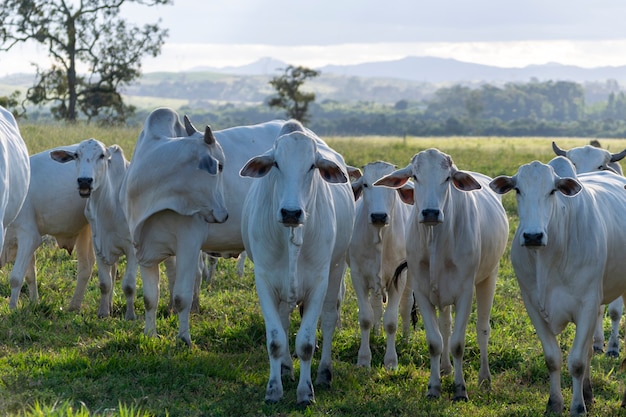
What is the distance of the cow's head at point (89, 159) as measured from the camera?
980 cm

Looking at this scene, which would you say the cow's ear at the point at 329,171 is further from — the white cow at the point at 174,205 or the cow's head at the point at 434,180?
the white cow at the point at 174,205

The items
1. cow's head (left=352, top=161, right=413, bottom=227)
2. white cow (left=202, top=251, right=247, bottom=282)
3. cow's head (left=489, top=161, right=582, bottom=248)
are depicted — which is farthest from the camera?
white cow (left=202, top=251, right=247, bottom=282)

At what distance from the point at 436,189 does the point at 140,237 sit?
2.96 m

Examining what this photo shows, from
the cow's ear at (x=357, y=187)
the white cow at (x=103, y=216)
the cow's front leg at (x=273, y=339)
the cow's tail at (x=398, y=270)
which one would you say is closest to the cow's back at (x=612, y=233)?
the cow's tail at (x=398, y=270)

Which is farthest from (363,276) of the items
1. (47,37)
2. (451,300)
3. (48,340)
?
(47,37)

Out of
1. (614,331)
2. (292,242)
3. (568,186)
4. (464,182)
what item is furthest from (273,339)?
(614,331)

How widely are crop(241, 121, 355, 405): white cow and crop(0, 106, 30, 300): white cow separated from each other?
1887 millimetres

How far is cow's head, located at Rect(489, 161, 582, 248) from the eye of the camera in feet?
22.4

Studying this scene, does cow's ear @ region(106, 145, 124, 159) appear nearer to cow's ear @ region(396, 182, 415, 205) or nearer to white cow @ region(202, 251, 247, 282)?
white cow @ region(202, 251, 247, 282)

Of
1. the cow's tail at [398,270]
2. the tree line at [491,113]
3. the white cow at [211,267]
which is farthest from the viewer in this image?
the tree line at [491,113]

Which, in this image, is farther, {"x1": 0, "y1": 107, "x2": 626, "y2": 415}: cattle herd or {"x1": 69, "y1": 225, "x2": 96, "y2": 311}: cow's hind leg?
{"x1": 69, "y1": 225, "x2": 96, "y2": 311}: cow's hind leg

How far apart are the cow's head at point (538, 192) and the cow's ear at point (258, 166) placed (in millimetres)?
1826

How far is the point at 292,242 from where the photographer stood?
7090mm

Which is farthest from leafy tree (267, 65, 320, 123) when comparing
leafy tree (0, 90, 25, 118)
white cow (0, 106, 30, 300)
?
white cow (0, 106, 30, 300)
